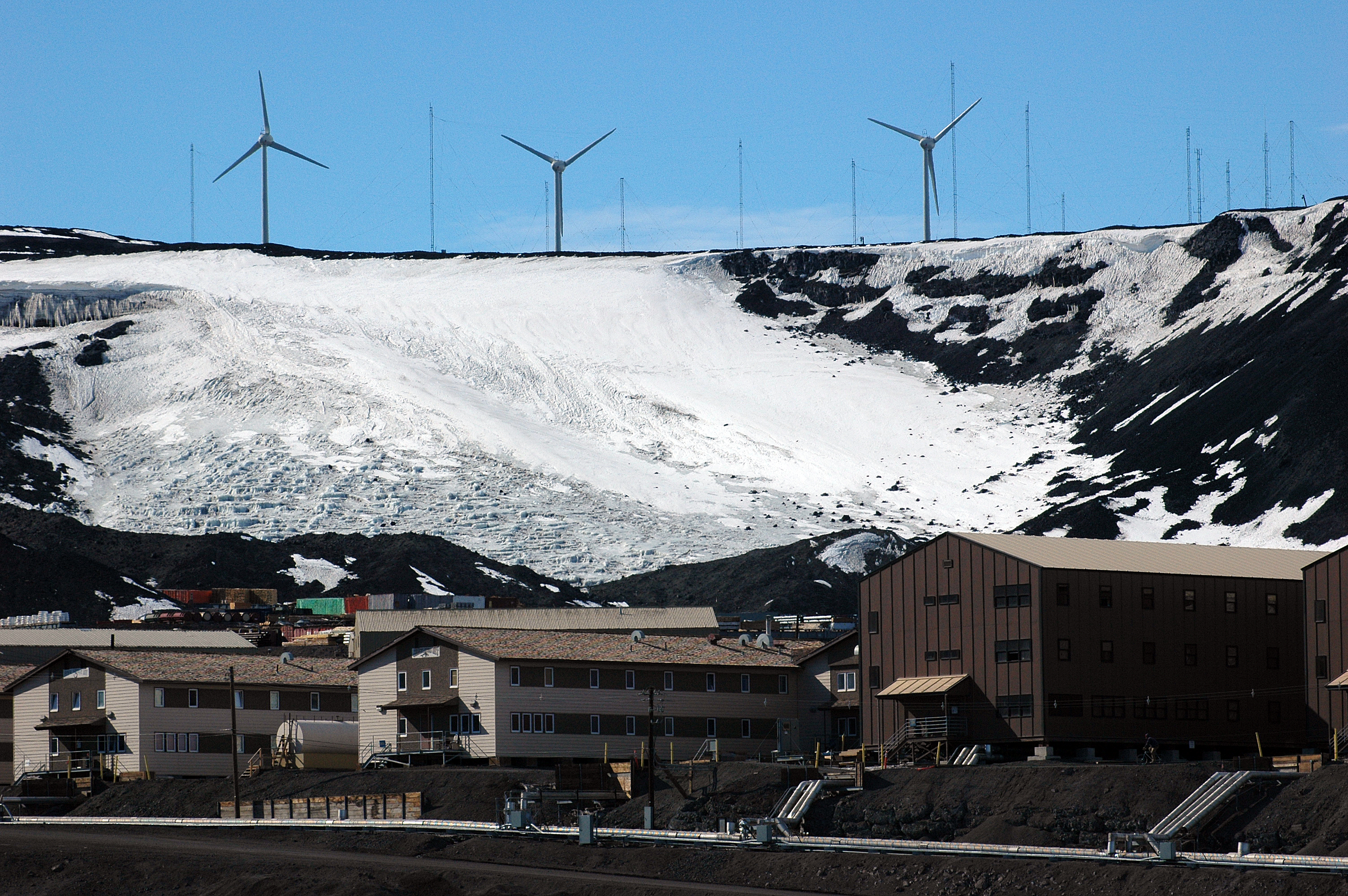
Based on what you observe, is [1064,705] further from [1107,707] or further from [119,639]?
[119,639]

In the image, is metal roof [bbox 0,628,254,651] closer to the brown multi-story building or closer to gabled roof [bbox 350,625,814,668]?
gabled roof [bbox 350,625,814,668]

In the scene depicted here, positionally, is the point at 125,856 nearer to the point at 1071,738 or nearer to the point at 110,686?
the point at 110,686

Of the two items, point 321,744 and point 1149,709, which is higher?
point 1149,709

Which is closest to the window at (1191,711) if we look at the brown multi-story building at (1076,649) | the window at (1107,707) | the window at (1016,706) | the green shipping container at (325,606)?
the brown multi-story building at (1076,649)

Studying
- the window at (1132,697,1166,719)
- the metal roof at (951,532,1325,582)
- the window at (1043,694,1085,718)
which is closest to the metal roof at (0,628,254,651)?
the metal roof at (951,532,1325,582)

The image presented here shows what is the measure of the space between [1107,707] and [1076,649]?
2328mm

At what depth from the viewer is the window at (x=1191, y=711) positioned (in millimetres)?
67062

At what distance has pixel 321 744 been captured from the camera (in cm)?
7650

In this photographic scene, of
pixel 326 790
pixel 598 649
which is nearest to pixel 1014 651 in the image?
pixel 598 649

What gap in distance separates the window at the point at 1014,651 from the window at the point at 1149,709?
14.0 ft

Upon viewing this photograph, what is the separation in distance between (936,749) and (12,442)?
152 m

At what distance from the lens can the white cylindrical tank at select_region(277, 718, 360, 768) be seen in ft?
250

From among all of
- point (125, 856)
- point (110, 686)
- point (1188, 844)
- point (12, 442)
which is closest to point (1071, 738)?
point (1188, 844)

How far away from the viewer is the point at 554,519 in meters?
181
